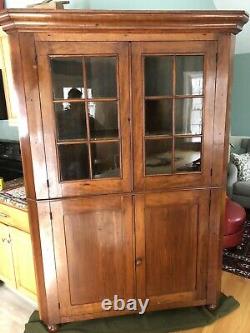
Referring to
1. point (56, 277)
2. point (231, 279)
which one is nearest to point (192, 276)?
point (231, 279)

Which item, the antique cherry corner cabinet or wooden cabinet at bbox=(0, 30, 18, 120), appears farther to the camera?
wooden cabinet at bbox=(0, 30, 18, 120)

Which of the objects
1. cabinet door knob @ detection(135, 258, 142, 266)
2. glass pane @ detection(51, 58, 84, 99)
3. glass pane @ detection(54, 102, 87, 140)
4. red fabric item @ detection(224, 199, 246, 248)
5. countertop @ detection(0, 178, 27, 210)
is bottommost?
red fabric item @ detection(224, 199, 246, 248)

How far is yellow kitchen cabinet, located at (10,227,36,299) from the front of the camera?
2033 mm

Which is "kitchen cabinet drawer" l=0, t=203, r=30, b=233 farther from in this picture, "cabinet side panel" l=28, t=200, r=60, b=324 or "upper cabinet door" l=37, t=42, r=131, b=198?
"upper cabinet door" l=37, t=42, r=131, b=198

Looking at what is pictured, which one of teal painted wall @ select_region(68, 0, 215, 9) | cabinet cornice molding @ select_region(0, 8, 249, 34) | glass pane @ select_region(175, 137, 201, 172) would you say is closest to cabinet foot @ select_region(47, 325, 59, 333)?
glass pane @ select_region(175, 137, 201, 172)

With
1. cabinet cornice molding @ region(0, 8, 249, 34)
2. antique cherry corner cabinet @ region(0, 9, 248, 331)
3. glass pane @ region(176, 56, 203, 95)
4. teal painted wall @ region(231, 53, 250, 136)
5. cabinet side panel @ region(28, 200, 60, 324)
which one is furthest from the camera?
teal painted wall @ region(231, 53, 250, 136)

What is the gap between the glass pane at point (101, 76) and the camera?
1565mm

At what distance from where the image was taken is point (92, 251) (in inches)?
72.6

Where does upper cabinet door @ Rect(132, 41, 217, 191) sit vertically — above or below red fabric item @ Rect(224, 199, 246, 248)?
above

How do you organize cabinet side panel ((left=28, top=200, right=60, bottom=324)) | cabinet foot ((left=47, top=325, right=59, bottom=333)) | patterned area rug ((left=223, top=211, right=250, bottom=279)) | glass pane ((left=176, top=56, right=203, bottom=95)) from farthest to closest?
patterned area rug ((left=223, top=211, right=250, bottom=279)), cabinet foot ((left=47, top=325, right=59, bottom=333)), cabinet side panel ((left=28, top=200, right=60, bottom=324)), glass pane ((left=176, top=56, right=203, bottom=95))

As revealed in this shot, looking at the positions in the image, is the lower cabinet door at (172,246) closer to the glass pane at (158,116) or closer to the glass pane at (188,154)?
the glass pane at (188,154)

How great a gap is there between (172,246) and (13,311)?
1.27 meters

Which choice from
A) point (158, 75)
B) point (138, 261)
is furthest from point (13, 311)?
point (158, 75)

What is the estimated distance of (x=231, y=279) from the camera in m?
2.49
